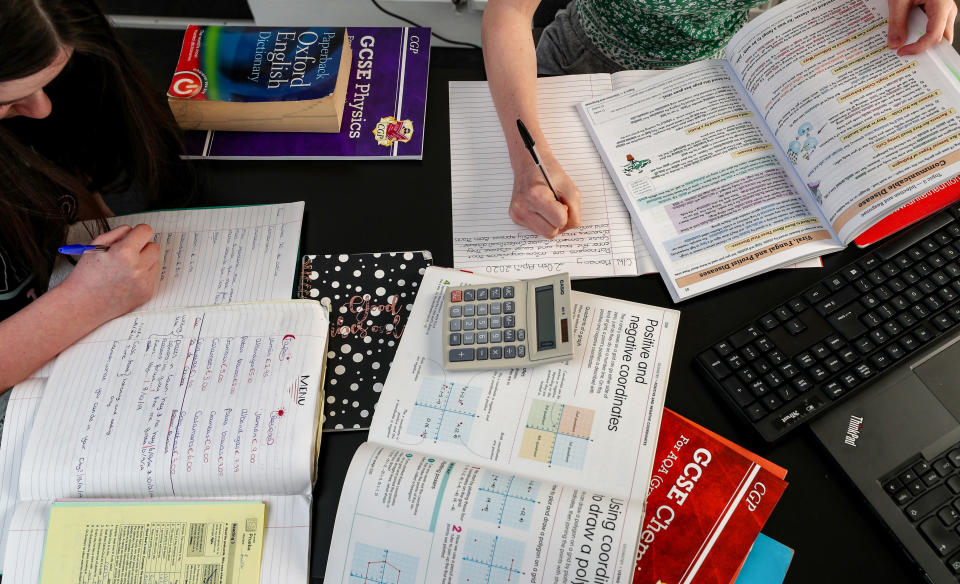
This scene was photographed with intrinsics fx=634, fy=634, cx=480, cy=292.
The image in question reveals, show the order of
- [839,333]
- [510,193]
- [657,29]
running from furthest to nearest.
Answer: [657,29] → [510,193] → [839,333]

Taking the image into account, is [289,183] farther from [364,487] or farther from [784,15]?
[784,15]

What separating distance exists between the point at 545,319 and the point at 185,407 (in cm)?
36

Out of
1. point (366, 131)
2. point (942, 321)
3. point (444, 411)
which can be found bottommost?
point (942, 321)

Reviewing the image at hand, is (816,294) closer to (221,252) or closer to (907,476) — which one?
(907,476)

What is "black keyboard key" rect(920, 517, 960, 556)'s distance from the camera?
551 millimetres

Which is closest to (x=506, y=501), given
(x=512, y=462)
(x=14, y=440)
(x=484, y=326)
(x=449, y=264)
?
(x=512, y=462)

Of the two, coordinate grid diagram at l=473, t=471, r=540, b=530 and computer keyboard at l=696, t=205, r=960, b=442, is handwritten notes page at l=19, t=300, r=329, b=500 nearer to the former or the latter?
coordinate grid diagram at l=473, t=471, r=540, b=530

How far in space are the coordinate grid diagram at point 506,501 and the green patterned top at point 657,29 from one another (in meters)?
0.68

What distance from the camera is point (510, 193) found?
2.50 feet

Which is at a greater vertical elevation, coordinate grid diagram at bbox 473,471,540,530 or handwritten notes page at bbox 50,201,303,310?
handwritten notes page at bbox 50,201,303,310

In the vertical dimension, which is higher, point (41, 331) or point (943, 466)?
point (41, 331)

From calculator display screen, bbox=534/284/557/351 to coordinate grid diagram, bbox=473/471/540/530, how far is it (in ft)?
0.44

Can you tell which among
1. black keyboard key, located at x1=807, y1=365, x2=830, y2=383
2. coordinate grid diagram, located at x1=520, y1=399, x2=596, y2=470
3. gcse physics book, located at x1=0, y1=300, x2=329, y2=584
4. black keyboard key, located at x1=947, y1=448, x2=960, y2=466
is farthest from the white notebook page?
black keyboard key, located at x1=947, y1=448, x2=960, y2=466

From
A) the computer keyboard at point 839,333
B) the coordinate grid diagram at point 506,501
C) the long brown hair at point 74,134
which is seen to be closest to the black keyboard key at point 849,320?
the computer keyboard at point 839,333
